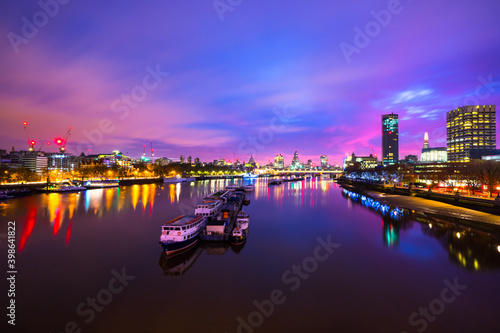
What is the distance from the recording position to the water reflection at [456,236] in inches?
821

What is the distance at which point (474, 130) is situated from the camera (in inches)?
6280

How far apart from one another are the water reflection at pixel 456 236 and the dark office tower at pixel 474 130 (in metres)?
158

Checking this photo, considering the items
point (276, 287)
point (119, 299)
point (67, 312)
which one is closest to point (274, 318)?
point (276, 287)

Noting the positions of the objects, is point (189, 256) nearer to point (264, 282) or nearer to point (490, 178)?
point (264, 282)

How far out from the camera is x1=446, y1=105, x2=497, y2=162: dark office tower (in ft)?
518

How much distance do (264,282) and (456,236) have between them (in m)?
23.9

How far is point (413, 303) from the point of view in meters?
14.5

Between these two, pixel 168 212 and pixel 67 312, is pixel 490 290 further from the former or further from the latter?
pixel 168 212

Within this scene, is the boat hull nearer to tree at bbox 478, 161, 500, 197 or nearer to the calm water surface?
the calm water surface

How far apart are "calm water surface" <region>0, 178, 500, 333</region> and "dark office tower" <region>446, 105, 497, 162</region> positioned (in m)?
174

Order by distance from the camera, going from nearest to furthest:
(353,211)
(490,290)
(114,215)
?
(490,290), (114,215), (353,211)

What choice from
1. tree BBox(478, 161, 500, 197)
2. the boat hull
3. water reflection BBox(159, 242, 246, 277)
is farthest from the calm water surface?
tree BBox(478, 161, 500, 197)

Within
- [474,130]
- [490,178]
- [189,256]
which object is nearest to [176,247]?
[189,256]

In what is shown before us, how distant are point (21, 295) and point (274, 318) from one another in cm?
1514
